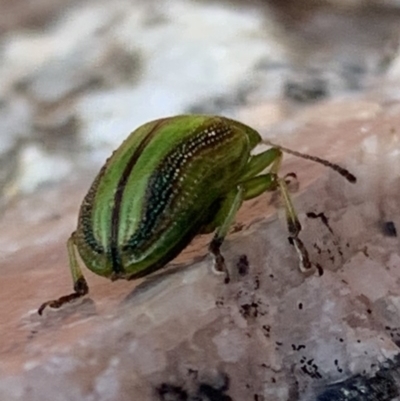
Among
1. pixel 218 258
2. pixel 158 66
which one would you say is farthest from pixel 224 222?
pixel 158 66

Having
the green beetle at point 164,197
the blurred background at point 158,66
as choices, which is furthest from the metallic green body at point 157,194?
the blurred background at point 158,66

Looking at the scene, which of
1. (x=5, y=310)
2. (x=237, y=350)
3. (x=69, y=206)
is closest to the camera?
(x=237, y=350)

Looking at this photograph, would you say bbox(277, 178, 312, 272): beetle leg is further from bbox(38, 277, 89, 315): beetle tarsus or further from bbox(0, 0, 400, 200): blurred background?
bbox(0, 0, 400, 200): blurred background

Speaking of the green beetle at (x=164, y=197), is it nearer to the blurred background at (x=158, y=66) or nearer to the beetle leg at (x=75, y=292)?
the beetle leg at (x=75, y=292)

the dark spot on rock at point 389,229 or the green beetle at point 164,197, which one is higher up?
the green beetle at point 164,197

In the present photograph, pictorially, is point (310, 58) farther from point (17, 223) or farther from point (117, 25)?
point (17, 223)

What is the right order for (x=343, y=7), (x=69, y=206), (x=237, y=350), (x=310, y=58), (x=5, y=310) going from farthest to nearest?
(x=343, y=7) → (x=310, y=58) → (x=69, y=206) → (x=5, y=310) → (x=237, y=350)

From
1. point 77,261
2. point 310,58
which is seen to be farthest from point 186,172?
point 310,58

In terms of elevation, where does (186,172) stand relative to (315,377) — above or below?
above
